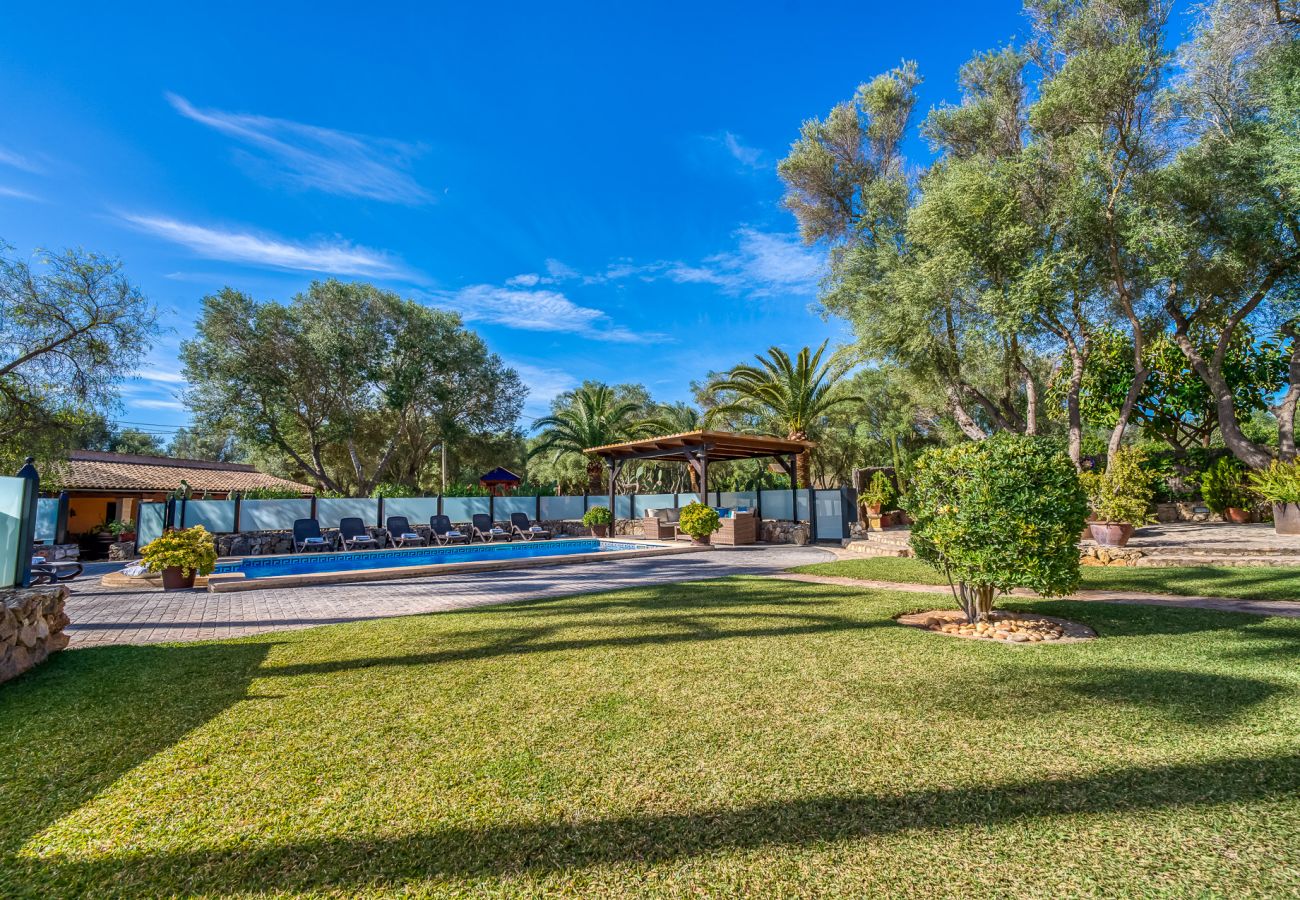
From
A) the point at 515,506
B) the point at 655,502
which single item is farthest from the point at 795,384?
the point at 515,506

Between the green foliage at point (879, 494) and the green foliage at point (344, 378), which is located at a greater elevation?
the green foliage at point (344, 378)

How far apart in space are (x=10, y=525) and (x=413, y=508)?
14968mm

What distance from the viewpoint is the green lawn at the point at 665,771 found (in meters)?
2.07

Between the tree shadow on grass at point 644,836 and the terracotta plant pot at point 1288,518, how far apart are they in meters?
12.6

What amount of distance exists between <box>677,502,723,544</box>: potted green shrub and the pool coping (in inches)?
25.0

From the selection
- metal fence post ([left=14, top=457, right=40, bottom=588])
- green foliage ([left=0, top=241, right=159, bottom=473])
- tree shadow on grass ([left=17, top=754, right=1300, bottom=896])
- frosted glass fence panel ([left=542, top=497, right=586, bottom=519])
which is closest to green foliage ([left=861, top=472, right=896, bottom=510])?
frosted glass fence panel ([left=542, top=497, right=586, bottom=519])

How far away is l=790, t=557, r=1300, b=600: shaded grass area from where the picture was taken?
7.31 metres

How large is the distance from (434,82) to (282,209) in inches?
360

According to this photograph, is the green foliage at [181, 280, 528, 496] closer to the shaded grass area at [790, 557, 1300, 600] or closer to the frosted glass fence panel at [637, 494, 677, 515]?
the frosted glass fence panel at [637, 494, 677, 515]

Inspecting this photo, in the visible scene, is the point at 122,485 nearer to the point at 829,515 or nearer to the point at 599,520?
the point at 599,520

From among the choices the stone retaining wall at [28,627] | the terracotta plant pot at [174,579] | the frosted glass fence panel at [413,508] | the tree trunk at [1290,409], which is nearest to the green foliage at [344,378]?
the frosted glass fence panel at [413,508]

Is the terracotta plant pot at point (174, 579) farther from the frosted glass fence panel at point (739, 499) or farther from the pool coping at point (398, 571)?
the frosted glass fence panel at point (739, 499)

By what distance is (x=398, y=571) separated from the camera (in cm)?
1086

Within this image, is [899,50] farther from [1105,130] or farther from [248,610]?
[248,610]
